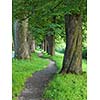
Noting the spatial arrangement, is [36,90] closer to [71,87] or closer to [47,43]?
[71,87]

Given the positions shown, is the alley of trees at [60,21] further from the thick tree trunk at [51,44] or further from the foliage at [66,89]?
the foliage at [66,89]

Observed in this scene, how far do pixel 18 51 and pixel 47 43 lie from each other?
0.68 meters

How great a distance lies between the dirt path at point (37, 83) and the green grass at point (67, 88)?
57mm

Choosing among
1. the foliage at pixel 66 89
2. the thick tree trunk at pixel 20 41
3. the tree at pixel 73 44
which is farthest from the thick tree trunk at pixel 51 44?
the thick tree trunk at pixel 20 41

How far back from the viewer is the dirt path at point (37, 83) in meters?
2.32

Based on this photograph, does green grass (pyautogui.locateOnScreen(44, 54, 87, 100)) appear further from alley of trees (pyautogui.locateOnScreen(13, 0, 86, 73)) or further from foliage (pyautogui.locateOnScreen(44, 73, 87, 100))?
alley of trees (pyautogui.locateOnScreen(13, 0, 86, 73))

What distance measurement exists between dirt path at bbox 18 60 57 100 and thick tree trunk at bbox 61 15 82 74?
13 cm

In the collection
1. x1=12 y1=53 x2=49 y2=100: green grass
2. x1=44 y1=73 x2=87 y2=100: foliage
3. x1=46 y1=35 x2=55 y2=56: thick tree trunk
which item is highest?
x1=46 y1=35 x2=55 y2=56: thick tree trunk

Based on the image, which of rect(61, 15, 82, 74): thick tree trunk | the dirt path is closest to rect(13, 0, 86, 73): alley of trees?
rect(61, 15, 82, 74): thick tree trunk

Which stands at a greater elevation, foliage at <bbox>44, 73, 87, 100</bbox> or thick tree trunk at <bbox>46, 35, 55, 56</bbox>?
thick tree trunk at <bbox>46, 35, 55, 56</bbox>

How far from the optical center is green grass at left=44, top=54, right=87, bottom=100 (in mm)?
2283

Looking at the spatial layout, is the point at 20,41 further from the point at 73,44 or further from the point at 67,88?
the point at 67,88

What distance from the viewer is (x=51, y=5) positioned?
7.22 ft

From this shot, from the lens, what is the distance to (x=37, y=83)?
8.63 ft
